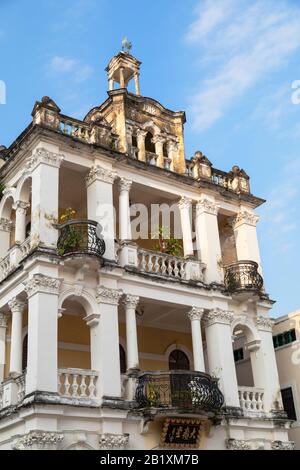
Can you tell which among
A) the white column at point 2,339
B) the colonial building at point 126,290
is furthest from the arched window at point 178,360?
the white column at point 2,339

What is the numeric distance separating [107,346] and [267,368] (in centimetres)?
630

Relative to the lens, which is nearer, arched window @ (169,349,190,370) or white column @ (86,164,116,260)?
white column @ (86,164,116,260)

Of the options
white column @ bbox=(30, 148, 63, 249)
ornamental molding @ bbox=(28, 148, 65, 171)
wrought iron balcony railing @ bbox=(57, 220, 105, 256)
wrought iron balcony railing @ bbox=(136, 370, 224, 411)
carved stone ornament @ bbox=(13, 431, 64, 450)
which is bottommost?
carved stone ornament @ bbox=(13, 431, 64, 450)

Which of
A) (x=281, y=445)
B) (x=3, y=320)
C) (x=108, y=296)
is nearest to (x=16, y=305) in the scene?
(x=3, y=320)

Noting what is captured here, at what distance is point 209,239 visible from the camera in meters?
20.9

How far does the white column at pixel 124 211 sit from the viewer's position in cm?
1891

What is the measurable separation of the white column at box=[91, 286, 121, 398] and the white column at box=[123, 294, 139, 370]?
21.7 inches

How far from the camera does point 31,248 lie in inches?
675

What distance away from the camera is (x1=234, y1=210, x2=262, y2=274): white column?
2223 cm

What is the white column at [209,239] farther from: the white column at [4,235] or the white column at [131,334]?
the white column at [4,235]

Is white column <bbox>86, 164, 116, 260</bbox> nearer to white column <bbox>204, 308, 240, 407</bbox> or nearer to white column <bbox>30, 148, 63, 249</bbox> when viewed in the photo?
white column <bbox>30, 148, 63, 249</bbox>

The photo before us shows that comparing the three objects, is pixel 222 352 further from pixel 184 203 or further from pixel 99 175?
pixel 99 175

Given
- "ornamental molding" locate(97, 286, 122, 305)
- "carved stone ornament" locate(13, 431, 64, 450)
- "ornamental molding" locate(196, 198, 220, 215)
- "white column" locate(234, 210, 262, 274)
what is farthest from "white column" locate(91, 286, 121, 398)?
"white column" locate(234, 210, 262, 274)
